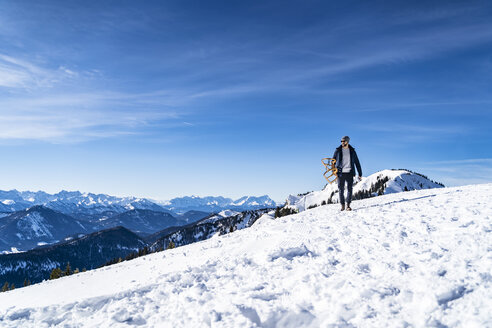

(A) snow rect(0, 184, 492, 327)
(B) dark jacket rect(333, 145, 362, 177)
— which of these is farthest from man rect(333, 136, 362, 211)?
(A) snow rect(0, 184, 492, 327)

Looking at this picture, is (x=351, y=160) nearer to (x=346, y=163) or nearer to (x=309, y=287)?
(x=346, y=163)

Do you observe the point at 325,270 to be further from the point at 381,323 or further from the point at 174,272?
the point at 174,272

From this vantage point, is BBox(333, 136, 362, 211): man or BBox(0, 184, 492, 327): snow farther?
Result: BBox(333, 136, 362, 211): man

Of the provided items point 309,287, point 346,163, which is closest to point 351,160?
point 346,163

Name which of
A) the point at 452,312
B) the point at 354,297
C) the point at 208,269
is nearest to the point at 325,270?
the point at 354,297

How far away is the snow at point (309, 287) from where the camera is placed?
6594mm

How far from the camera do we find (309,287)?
7.86m

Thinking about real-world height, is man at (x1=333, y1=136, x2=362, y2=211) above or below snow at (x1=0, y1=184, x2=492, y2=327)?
above

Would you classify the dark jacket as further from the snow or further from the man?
the snow

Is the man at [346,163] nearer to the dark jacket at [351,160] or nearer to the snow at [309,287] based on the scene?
the dark jacket at [351,160]

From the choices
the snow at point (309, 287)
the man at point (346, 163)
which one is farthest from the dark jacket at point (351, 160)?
the snow at point (309, 287)

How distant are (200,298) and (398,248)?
6523 millimetres

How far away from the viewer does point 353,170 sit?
17.5 meters

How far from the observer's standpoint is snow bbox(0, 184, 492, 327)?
659cm
